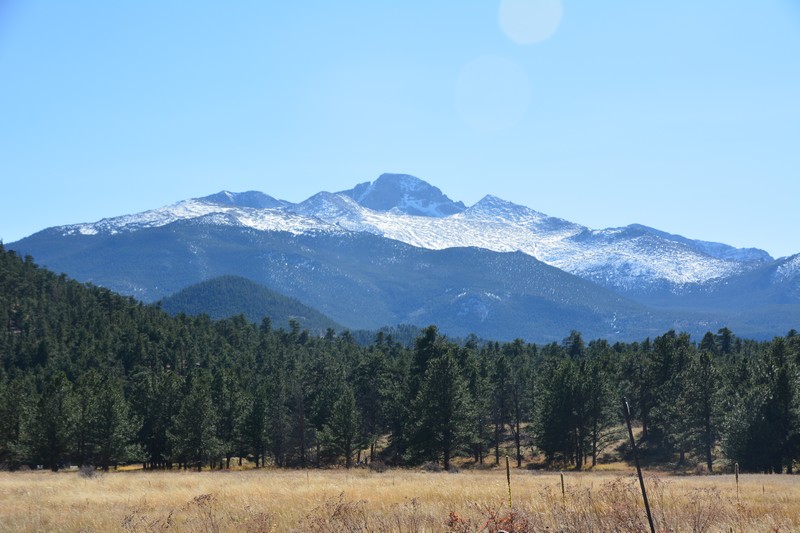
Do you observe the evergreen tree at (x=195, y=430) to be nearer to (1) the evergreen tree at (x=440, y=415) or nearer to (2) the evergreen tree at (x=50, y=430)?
Answer: (2) the evergreen tree at (x=50, y=430)

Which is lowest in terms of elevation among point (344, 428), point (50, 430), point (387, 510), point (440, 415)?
point (344, 428)

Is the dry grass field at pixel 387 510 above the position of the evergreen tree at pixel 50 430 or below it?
above

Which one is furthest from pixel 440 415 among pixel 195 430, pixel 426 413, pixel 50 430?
pixel 50 430

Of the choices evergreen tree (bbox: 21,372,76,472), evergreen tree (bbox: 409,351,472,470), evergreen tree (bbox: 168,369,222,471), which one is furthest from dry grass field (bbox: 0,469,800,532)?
evergreen tree (bbox: 21,372,76,472)

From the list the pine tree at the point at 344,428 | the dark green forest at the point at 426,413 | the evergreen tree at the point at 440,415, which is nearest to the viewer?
the evergreen tree at the point at 440,415

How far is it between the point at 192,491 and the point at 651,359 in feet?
217

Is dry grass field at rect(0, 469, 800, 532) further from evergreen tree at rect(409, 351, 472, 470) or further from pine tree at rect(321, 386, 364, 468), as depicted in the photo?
pine tree at rect(321, 386, 364, 468)

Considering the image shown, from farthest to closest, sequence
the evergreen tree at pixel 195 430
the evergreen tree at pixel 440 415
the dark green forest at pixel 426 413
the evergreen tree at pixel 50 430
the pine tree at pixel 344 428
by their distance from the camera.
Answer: the pine tree at pixel 344 428, the evergreen tree at pixel 195 430, the evergreen tree at pixel 50 430, the dark green forest at pixel 426 413, the evergreen tree at pixel 440 415

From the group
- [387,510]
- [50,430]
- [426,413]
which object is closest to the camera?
[387,510]

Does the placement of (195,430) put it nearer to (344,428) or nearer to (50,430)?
(50,430)

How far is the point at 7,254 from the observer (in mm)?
175875

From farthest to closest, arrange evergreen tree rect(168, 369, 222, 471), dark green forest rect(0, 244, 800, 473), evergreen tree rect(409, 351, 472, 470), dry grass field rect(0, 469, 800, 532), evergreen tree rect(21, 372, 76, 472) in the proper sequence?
evergreen tree rect(168, 369, 222, 471), evergreen tree rect(21, 372, 76, 472), dark green forest rect(0, 244, 800, 473), evergreen tree rect(409, 351, 472, 470), dry grass field rect(0, 469, 800, 532)

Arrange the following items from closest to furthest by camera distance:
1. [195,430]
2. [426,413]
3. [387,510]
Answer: [387,510], [426,413], [195,430]

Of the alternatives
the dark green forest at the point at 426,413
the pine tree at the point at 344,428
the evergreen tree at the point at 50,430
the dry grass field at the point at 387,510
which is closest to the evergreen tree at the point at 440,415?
the dark green forest at the point at 426,413
